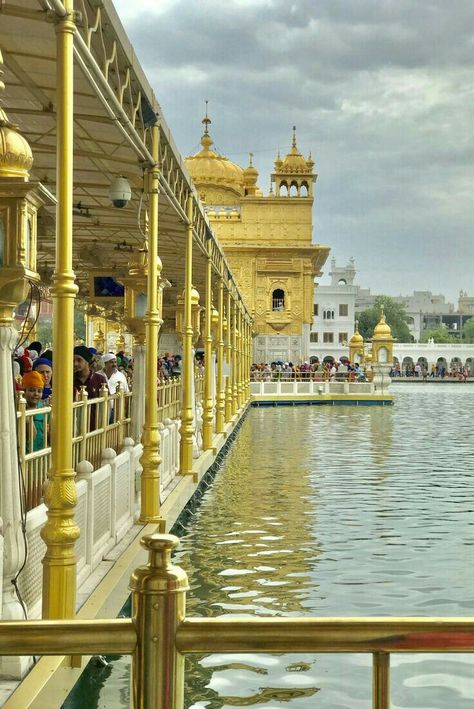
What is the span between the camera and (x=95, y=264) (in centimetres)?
1939

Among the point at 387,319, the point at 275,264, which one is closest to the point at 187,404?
the point at 275,264

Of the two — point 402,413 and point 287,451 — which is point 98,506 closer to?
point 287,451

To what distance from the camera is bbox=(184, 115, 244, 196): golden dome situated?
65.7 metres

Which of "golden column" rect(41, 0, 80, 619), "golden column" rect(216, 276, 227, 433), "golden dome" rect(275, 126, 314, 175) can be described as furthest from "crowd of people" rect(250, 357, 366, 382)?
"golden column" rect(41, 0, 80, 619)

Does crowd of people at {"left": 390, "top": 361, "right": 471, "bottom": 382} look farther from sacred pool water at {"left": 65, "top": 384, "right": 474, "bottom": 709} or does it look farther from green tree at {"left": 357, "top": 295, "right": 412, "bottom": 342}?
sacred pool water at {"left": 65, "top": 384, "right": 474, "bottom": 709}

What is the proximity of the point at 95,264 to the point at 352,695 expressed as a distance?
48.6ft

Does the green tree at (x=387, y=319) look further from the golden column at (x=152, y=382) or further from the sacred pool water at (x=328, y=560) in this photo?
the golden column at (x=152, y=382)

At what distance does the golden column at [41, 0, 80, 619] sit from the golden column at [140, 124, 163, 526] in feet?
13.5

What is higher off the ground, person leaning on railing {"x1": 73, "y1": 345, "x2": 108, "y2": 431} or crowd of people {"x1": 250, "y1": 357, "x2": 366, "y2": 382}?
person leaning on railing {"x1": 73, "y1": 345, "x2": 108, "y2": 431}

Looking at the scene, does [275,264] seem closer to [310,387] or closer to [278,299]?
[278,299]

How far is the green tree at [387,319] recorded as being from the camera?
130262 millimetres

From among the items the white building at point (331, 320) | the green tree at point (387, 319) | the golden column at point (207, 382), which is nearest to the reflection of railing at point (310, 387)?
the golden column at point (207, 382)

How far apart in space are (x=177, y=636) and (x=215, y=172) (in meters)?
64.7

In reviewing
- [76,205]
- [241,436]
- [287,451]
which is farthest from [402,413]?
[76,205]
